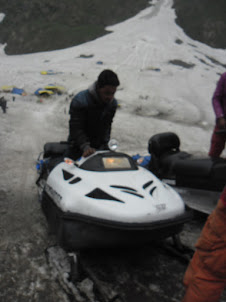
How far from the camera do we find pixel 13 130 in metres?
8.14

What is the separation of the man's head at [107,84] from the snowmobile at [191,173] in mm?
1137

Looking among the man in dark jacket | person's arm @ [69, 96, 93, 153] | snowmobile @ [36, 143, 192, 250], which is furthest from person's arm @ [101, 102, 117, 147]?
snowmobile @ [36, 143, 192, 250]

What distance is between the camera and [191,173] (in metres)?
3.97

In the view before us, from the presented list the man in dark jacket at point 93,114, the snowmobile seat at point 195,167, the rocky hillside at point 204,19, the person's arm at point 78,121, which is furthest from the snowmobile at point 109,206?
the rocky hillside at point 204,19

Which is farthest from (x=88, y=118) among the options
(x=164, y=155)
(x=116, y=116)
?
(x=116, y=116)

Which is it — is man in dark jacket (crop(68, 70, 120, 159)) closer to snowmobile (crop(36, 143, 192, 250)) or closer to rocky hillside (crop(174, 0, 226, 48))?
snowmobile (crop(36, 143, 192, 250))

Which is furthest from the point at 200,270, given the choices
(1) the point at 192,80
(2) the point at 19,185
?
(1) the point at 192,80

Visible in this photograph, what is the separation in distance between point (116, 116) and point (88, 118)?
6875 mm

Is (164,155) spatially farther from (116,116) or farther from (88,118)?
(116,116)

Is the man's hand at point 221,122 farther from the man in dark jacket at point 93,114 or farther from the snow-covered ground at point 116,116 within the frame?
the snow-covered ground at point 116,116

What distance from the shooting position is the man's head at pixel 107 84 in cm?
362

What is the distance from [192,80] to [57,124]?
12116 millimetres

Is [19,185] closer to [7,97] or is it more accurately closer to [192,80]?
[7,97]

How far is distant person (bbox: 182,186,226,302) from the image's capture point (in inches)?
83.4
